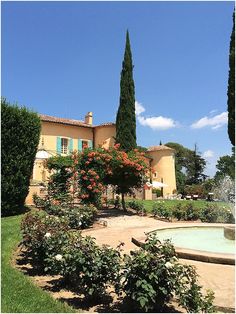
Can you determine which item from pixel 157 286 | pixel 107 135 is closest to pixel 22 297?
pixel 157 286

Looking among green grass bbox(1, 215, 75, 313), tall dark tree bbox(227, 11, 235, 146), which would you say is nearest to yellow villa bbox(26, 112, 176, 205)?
tall dark tree bbox(227, 11, 235, 146)

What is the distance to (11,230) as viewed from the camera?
935 centimetres

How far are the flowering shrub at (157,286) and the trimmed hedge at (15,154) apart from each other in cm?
908

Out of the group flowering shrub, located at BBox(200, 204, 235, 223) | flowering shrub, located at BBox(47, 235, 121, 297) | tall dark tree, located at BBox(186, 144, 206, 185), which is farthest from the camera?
tall dark tree, located at BBox(186, 144, 206, 185)

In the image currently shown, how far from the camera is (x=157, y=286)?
4.36 meters

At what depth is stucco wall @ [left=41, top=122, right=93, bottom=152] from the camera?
3141 cm

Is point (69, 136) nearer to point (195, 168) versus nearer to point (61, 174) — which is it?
point (61, 174)

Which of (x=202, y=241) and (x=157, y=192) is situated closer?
(x=202, y=241)

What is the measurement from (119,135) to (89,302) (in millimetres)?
26818

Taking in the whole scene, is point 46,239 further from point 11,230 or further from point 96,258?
point 11,230

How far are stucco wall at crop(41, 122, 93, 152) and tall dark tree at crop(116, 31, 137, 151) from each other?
3.92 m

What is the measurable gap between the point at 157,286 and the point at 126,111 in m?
27.9

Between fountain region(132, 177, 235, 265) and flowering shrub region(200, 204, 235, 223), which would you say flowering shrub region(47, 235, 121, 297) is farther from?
flowering shrub region(200, 204, 235, 223)

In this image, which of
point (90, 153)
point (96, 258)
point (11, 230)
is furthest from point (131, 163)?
point (96, 258)
